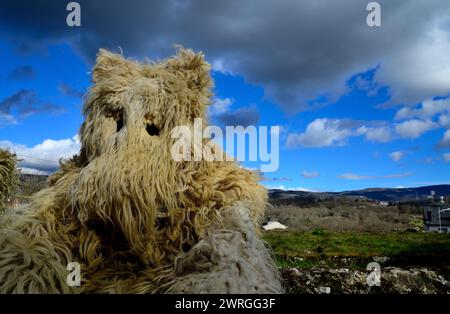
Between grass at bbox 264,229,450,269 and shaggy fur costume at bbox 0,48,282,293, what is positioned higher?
shaggy fur costume at bbox 0,48,282,293

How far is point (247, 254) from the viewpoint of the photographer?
1339mm

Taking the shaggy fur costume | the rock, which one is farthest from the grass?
the shaggy fur costume

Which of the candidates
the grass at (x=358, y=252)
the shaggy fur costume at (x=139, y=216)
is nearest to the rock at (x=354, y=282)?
the shaggy fur costume at (x=139, y=216)

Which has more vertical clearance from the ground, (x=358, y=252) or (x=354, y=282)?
(x=354, y=282)

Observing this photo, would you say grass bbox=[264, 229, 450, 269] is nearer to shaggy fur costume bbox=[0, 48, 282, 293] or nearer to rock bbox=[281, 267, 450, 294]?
rock bbox=[281, 267, 450, 294]

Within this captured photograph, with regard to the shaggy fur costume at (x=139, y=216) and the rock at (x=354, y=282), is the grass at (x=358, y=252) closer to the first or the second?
the rock at (x=354, y=282)

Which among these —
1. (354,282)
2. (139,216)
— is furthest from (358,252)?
(139,216)

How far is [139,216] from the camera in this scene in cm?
141

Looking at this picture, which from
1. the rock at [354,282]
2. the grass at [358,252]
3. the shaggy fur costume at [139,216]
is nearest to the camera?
the shaggy fur costume at [139,216]

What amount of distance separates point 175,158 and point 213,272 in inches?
19.3

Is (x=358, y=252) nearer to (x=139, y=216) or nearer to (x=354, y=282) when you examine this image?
(x=354, y=282)

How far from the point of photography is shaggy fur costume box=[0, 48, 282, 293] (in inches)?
50.8

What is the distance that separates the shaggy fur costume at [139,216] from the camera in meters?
1.29
